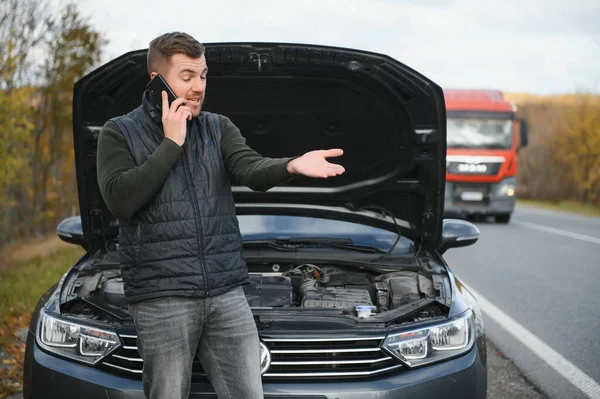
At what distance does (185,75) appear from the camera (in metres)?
2.49

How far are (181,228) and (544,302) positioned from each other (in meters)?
6.22

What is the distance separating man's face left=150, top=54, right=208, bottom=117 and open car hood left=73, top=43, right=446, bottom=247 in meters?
1.20

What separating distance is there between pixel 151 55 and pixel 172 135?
12.5 inches

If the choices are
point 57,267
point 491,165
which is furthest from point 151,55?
point 491,165

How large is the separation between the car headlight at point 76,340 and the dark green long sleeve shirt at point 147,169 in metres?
0.84

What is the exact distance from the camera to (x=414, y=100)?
3.89m

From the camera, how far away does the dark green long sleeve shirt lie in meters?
2.36

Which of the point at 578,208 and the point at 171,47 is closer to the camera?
the point at 171,47

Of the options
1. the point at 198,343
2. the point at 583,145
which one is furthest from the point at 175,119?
the point at 583,145

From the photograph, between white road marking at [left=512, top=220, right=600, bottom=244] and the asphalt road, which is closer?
the asphalt road

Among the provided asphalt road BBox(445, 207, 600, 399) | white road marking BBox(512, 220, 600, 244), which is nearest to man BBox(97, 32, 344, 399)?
asphalt road BBox(445, 207, 600, 399)

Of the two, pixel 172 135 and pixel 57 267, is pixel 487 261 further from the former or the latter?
pixel 172 135

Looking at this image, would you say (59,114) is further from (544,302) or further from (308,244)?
(308,244)

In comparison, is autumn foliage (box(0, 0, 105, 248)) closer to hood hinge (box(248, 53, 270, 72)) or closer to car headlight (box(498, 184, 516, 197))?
hood hinge (box(248, 53, 270, 72))
